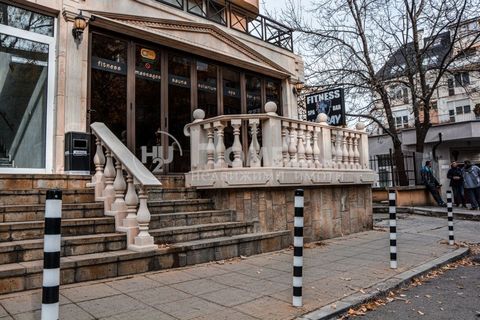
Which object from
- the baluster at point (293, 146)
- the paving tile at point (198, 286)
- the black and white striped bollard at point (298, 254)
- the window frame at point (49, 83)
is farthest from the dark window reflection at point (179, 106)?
the black and white striped bollard at point (298, 254)

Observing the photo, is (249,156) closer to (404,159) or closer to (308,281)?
(308,281)

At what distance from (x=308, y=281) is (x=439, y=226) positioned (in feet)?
22.3

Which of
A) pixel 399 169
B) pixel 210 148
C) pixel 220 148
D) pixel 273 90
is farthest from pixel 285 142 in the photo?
pixel 399 169

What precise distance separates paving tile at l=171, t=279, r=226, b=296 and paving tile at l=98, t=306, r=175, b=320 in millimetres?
661

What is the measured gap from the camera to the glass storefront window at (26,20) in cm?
707

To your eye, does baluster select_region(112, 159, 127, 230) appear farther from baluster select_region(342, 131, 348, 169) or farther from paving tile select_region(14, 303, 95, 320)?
baluster select_region(342, 131, 348, 169)

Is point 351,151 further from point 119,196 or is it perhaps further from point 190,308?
point 190,308

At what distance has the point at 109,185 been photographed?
582 cm

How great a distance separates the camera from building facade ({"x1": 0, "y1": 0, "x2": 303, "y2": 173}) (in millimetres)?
7227

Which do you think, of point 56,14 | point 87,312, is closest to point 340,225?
point 87,312

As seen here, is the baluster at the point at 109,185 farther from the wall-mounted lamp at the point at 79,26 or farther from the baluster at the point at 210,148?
the wall-mounted lamp at the point at 79,26

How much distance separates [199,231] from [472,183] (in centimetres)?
1131

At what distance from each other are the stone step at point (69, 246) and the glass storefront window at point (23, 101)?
3.14 meters

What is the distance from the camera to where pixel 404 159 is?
16.4 m
